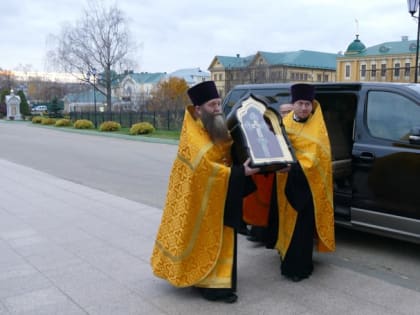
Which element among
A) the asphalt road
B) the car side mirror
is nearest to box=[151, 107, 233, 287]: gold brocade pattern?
the asphalt road

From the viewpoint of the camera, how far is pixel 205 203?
3.82 meters

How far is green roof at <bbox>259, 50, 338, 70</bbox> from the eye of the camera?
261ft

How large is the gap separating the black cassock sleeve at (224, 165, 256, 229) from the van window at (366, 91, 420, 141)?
210cm

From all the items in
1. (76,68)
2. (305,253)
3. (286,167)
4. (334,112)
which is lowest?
(305,253)

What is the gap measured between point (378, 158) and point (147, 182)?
19.8ft

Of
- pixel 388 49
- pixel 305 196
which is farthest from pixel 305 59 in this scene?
pixel 305 196

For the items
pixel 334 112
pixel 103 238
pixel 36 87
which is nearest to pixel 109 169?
pixel 103 238

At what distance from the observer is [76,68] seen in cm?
5103

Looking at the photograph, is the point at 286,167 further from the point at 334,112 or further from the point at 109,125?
the point at 109,125

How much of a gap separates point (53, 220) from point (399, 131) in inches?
188

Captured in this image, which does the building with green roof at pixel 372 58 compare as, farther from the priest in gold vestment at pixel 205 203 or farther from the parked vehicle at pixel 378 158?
the priest in gold vestment at pixel 205 203

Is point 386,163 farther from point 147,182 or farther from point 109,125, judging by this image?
point 109,125

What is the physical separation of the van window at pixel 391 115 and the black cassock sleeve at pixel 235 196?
210cm

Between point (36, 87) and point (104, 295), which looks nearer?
point (104, 295)
